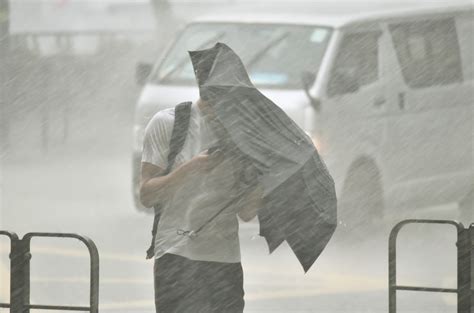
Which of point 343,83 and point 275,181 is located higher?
point 343,83

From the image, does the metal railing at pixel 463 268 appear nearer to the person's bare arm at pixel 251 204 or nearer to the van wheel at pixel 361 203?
the person's bare arm at pixel 251 204

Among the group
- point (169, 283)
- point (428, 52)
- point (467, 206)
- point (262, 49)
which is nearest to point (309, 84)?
point (262, 49)

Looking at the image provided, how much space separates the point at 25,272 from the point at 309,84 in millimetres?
5443

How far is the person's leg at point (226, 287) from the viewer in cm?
536

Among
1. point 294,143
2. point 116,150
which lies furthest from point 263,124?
point 116,150

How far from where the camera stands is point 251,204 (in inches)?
211

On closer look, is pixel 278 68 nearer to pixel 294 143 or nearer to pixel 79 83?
pixel 294 143

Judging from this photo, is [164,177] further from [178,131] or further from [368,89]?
[368,89]

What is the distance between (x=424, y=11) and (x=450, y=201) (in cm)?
165

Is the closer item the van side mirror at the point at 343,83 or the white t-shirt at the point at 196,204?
the white t-shirt at the point at 196,204

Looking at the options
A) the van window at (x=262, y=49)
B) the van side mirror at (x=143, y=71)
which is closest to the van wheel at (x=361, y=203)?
the van window at (x=262, y=49)

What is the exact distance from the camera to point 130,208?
546 inches

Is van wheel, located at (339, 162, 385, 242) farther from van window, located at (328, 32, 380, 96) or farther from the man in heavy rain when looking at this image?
the man in heavy rain

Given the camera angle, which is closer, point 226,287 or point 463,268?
point 226,287
